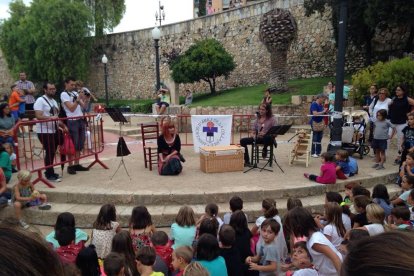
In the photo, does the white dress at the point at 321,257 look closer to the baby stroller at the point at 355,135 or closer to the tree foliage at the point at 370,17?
the baby stroller at the point at 355,135

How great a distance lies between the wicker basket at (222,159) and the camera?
24.9ft

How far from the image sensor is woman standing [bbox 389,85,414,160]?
7820mm

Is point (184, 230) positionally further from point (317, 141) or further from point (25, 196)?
point (317, 141)

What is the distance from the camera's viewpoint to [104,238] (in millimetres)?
4047

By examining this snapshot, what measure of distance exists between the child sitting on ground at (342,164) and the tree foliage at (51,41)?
27.6 m

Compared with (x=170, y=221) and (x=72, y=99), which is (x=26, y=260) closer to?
(x=170, y=221)

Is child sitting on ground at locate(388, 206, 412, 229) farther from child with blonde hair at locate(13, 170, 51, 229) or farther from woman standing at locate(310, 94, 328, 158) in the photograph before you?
child with blonde hair at locate(13, 170, 51, 229)

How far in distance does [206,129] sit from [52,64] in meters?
25.0

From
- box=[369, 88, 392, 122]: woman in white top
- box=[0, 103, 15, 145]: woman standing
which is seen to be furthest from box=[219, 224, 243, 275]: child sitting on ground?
box=[369, 88, 392, 122]: woman in white top

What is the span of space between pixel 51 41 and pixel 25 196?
87.8ft

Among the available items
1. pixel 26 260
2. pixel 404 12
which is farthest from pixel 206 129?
pixel 404 12

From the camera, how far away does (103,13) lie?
1289 inches

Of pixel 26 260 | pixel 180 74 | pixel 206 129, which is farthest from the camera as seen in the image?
pixel 180 74

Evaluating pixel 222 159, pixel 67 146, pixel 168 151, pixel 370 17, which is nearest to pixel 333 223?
pixel 222 159
